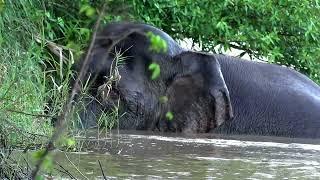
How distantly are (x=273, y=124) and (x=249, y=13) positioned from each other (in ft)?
5.60

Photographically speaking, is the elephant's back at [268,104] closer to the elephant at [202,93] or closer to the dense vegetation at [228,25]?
the elephant at [202,93]

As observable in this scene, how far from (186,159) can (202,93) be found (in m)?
2.73

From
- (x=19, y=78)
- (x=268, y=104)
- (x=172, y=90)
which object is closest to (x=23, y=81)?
(x=19, y=78)

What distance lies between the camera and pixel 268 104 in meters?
8.29

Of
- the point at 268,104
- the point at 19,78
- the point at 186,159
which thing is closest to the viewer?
the point at 19,78

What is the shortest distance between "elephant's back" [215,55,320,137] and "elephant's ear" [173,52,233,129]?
22.7 inches

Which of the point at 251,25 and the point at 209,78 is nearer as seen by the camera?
the point at 209,78

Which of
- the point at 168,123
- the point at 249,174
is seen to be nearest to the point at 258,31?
the point at 168,123

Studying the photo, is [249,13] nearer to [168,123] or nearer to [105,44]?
[168,123]

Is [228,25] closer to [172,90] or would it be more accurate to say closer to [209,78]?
[209,78]

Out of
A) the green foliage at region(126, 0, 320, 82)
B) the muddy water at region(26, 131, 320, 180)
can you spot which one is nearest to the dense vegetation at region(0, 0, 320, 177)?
the green foliage at region(126, 0, 320, 82)

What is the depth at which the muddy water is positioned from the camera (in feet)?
13.8

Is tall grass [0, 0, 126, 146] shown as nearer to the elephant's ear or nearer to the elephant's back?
the elephant's ear

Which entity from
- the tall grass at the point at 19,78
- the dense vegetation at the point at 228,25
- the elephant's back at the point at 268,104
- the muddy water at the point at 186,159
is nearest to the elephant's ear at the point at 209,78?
the elephant's back at the point at 268,104
